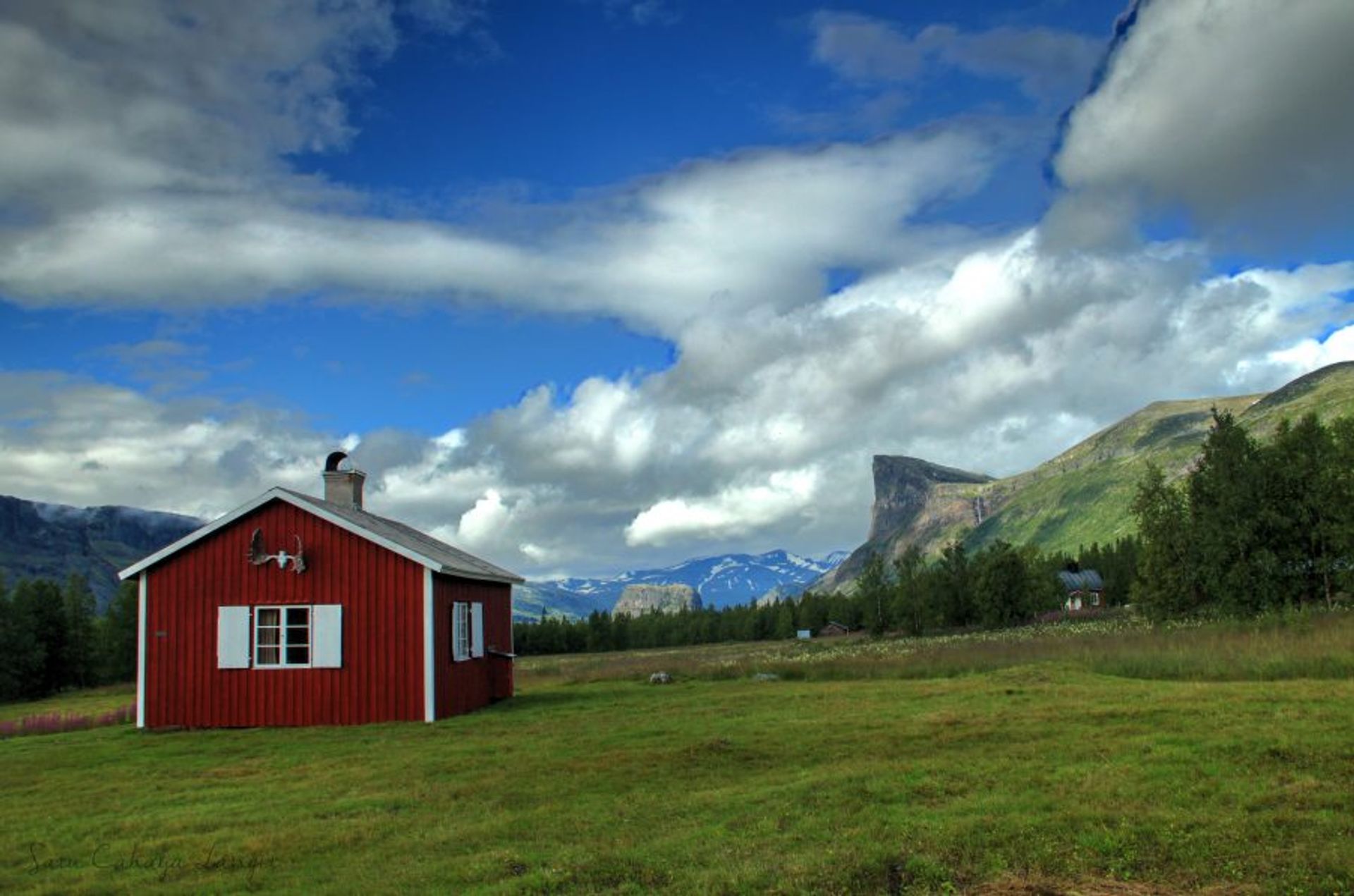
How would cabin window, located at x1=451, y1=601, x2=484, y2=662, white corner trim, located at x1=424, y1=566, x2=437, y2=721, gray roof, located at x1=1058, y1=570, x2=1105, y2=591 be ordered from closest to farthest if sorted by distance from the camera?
1. white corner trim, located at x1=424, y1=566, x2=437, y2=721
2. cabin window, located at x1=451, y1=601, x2=484, y2=662
3. gray roof, located at x1=1058, y1=570, x2=1105, y2=591

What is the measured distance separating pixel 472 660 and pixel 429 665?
3.79 m

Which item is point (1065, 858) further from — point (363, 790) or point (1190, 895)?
point (363, 790)

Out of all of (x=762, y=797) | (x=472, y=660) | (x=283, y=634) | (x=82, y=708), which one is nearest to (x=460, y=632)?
(x=472, y=660)

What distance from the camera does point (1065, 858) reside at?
924cm

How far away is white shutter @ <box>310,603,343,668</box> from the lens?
25094 mm

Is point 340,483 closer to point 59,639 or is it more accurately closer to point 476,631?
point 476,631

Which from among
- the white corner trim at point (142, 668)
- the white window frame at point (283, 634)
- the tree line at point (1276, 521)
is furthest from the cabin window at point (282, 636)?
the tree line at point (1276, 521)

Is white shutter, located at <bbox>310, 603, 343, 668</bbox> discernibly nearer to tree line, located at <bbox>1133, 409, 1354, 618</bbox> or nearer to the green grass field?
the green grass field

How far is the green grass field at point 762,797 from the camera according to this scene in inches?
367

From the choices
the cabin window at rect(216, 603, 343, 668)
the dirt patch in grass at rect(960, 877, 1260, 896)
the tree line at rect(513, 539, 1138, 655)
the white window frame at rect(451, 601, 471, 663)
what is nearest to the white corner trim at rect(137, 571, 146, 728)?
the cabin window at rect(216, 603, 343, 668)

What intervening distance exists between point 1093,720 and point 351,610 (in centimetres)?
1798

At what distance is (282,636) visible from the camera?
25.5 meters

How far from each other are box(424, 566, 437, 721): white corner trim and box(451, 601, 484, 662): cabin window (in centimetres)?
154

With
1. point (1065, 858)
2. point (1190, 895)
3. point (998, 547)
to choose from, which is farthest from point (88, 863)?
point (998, 547)
